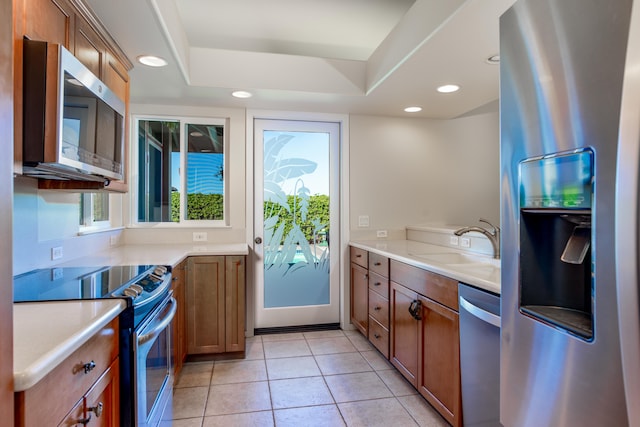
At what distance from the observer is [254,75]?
9.18 ft

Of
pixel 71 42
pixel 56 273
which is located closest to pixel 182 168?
pixel 56 273

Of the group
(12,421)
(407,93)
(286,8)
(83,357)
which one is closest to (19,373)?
(12,421)

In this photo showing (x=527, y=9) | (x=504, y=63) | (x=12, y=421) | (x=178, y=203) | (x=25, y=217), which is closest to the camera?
(x=12, y=421)

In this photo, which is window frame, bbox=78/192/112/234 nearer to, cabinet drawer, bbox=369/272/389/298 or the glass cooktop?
the glass cooktop

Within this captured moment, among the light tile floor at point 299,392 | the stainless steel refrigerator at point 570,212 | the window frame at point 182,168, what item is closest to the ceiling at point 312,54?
the window frame at point 182,168

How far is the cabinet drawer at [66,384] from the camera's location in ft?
2.62

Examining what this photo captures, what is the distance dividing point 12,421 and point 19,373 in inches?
3.7

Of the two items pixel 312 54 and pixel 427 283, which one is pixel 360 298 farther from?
pixel 312 54

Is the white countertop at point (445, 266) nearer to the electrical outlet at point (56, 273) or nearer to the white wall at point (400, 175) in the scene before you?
the white wall at point (400, 175)

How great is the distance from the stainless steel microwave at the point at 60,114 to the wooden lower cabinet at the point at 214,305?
4.21 feet

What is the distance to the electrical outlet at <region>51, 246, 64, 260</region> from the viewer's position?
6.97 ft

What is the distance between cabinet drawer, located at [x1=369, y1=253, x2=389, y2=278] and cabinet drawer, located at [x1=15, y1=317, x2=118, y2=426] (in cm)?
186

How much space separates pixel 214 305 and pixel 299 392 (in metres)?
0.93

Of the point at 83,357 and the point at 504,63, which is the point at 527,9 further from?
the point at 83,357
